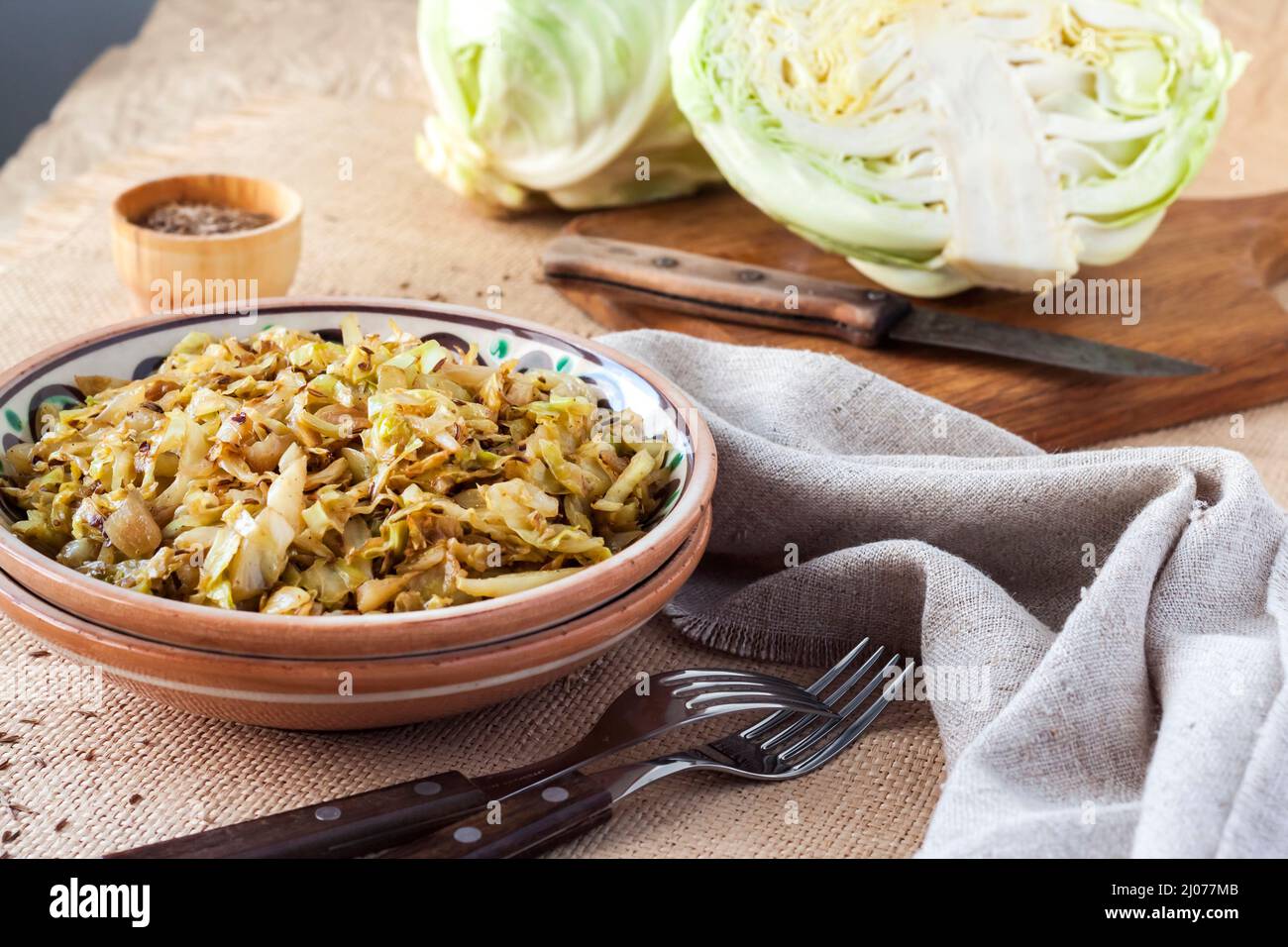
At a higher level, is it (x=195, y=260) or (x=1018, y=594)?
(x=195, y=260)

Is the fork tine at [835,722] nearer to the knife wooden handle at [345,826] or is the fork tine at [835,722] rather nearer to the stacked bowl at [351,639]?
the stacked bowl at [351,639]

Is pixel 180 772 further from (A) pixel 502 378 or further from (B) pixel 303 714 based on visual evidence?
(A) pixel 502 378

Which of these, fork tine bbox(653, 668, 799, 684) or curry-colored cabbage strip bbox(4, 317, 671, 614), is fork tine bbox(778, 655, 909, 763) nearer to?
fork tine bbox(653, 668, 799, 684)

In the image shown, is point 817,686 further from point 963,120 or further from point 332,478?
point 963,120

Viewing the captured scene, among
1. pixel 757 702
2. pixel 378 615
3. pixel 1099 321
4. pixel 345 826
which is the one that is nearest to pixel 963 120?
pixel 1099 321

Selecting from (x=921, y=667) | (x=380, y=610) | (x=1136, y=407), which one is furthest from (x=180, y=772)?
(x=1136, y=407)

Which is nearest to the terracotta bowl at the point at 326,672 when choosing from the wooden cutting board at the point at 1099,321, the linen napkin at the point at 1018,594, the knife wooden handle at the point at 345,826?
the knife wooden handle at the point at 345,826

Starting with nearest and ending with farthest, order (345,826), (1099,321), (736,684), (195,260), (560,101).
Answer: (345,826) → (736,684) → (195,260) → (1099,321) → (560,101)

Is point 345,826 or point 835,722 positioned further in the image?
point 835,722

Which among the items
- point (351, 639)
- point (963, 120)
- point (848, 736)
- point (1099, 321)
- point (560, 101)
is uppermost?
point (963, 120)
